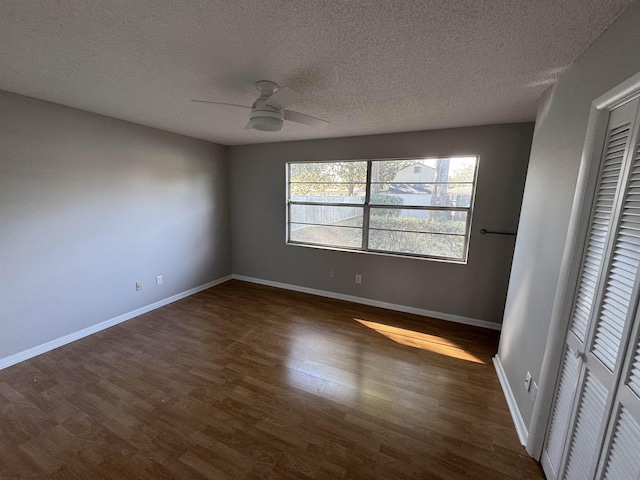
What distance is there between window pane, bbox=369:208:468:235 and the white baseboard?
4.84 ft

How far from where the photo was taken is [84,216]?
2627mm

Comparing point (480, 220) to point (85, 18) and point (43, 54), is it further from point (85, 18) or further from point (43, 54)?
point (43, 54)

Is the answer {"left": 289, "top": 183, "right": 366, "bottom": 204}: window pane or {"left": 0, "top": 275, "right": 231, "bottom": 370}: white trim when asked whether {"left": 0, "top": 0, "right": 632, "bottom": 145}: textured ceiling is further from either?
{"left": 0, "top": 275, "right": 231, "bottom": 370}: white trim

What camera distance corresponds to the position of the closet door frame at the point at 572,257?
116cm

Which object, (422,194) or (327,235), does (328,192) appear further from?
(422,194)

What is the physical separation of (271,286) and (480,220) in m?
3.17

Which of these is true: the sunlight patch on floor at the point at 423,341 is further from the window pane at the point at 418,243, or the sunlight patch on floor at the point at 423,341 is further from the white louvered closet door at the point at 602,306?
the white louvered closet door at the point at 602,306

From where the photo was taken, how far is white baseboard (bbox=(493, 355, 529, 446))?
5.38ft

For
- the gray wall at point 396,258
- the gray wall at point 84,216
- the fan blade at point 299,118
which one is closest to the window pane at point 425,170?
the gray wall at point 396,258

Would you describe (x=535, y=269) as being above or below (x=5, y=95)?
below

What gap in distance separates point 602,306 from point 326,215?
9.97 feet

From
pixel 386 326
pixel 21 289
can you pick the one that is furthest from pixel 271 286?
pixel 21 289

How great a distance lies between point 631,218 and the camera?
994mm

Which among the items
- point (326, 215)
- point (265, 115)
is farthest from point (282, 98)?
point (326, 215)
